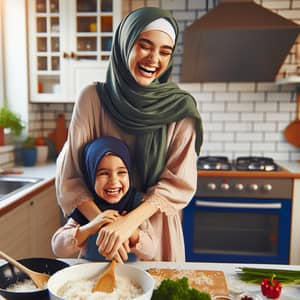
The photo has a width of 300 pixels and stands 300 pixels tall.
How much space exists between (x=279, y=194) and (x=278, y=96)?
2.80ft

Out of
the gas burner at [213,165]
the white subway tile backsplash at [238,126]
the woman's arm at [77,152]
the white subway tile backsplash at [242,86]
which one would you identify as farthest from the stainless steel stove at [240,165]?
the woman's arm at [77,152]

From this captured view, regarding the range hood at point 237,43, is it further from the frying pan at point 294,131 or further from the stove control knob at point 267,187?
the stove control knob at point 267,187

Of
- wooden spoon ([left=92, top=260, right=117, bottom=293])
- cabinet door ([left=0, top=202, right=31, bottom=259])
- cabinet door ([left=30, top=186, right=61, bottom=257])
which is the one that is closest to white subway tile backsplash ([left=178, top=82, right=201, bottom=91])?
cabinet door ([left=30, top=186, right=61, bottom=257])

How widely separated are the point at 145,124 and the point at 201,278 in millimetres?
420

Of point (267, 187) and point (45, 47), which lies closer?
point (267, 187)

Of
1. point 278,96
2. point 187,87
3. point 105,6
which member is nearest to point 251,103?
point 278,96

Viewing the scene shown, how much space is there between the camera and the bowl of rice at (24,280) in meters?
0.77

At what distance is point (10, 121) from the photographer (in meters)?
2.45

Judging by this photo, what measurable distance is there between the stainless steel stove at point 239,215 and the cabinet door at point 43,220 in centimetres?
84

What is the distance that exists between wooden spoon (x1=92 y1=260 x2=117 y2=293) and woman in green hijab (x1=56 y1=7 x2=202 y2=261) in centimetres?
12

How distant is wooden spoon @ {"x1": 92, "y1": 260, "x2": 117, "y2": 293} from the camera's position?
81 cm

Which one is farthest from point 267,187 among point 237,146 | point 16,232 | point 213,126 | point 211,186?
point 16,232

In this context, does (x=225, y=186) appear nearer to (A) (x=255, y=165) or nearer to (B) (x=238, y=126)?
(A) (x=255, y=165)

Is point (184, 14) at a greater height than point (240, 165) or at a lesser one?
greater
